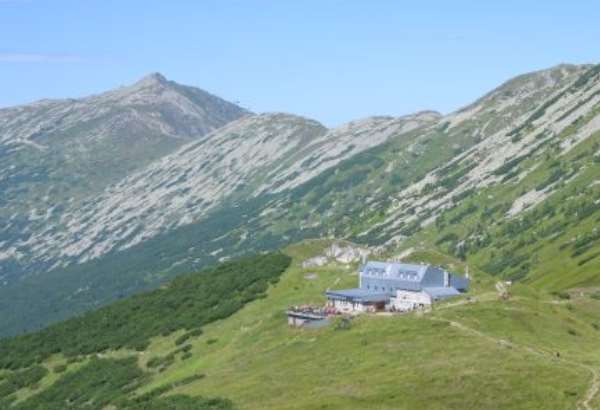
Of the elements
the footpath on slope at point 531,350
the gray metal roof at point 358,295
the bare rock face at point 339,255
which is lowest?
the footpath on slope at point 531,350

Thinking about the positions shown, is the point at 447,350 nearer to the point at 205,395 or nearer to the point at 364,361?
the point at 364,361

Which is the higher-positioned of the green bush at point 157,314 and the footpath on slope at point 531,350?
the green bush at point 157,314

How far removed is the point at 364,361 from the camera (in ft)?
282

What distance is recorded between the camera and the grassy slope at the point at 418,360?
235 feet

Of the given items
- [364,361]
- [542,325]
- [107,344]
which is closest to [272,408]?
[364,361]

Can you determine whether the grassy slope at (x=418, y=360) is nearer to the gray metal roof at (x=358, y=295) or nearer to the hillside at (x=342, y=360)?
the hillside at (x=342, y=360)

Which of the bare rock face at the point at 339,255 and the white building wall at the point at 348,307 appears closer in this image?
the white building wall at the point at 348,307

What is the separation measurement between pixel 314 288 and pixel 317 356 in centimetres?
4120

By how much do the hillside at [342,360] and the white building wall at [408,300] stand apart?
809 centimetres

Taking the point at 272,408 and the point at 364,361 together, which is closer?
the point at 272,408

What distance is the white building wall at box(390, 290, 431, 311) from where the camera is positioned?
117 metres

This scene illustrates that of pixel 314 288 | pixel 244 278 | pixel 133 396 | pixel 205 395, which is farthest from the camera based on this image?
pixel 244 278

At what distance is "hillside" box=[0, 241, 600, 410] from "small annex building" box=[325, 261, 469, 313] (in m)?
4.86

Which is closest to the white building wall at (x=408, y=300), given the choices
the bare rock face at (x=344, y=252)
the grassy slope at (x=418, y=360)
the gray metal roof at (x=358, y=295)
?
the gray metal roof at (x=358, y=295)
